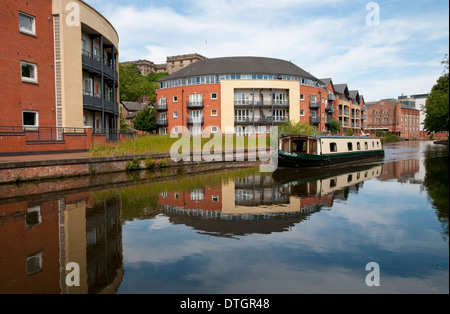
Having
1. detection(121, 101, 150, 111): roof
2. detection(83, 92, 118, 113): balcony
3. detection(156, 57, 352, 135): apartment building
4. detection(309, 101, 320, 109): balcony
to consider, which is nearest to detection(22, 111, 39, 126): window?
detection(83, 92, 118, 113): balcony

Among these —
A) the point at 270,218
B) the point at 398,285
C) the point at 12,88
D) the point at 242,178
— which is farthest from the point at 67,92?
the point at 398,285

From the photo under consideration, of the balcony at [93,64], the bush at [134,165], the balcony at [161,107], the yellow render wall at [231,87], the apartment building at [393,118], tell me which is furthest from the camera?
the apartment building at [393,118]

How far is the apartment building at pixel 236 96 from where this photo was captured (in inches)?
1921

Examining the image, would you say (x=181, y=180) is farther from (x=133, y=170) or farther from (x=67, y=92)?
(x=67, y=92)

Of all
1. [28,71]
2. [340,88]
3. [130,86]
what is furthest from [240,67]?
[130,86]

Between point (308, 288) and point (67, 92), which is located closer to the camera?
point (308, 288)

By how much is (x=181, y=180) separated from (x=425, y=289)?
12734 millimetres

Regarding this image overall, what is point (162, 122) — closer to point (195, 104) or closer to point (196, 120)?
point (196, 120)

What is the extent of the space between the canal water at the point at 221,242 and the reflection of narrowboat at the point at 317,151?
9363 millimetres

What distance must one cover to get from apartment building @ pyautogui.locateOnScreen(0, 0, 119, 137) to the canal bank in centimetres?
472

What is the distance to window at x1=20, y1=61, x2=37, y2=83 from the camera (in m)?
19.5

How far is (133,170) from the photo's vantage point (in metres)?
18.0

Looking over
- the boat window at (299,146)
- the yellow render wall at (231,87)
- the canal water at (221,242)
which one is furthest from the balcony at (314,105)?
the canal water at (221,242)

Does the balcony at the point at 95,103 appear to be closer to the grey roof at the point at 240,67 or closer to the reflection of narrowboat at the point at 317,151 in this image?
the reflection of narrowboat at the point at 317,151
